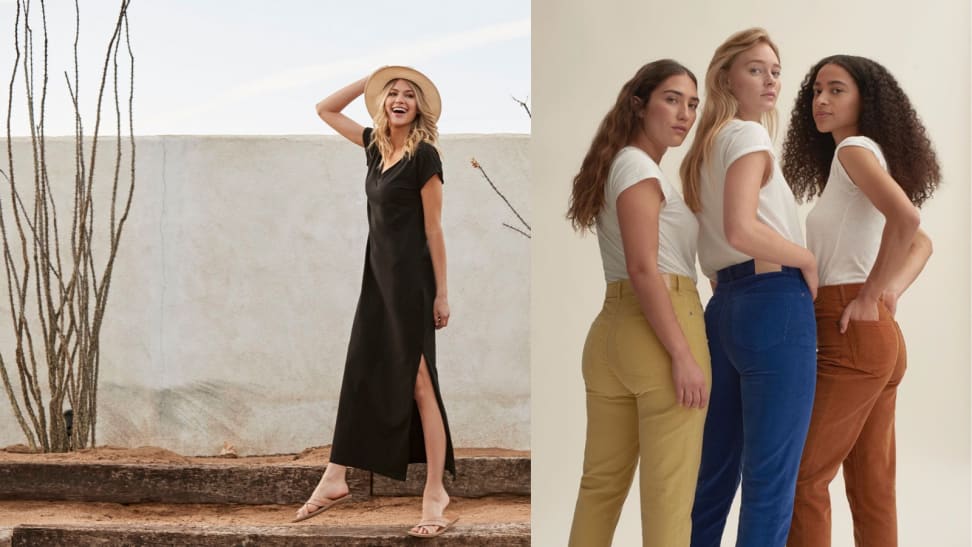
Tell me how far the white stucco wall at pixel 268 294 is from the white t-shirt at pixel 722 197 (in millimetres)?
1306

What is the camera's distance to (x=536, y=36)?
3402mm

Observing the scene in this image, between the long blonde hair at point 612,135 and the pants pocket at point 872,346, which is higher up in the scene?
the long blonde hair at point 612,135

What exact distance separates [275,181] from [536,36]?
4.42ft

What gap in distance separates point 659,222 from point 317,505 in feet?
5.59

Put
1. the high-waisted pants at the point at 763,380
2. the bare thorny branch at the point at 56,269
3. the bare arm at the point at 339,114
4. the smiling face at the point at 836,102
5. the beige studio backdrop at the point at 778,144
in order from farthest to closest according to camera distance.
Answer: the bare thorny branch at the point at 56,269 → the bare arm at the point at 339,114 → the beige studio backdrop at the point at 778,144 → the smiling face at the point at 836,102 → the high-waisted pants at the point at 763,380

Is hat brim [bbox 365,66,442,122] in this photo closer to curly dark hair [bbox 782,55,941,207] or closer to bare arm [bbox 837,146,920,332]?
curly dark hair [bbox 782,55,941,207]

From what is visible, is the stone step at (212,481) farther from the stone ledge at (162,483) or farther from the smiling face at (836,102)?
the smiling face at (836,102)

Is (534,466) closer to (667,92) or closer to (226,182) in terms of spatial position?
(667,92)


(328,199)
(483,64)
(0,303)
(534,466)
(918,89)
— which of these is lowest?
(534,466)

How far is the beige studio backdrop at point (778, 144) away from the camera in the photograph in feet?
11.0

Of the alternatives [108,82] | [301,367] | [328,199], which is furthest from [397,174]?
[108,82]

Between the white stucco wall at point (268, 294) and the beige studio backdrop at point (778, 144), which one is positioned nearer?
the beige studio backdrop at point (778, 144)

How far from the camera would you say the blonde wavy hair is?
3.73 m

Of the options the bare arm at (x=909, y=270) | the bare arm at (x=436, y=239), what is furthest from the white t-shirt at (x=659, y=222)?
the bare arm at (x=436, y=239)
